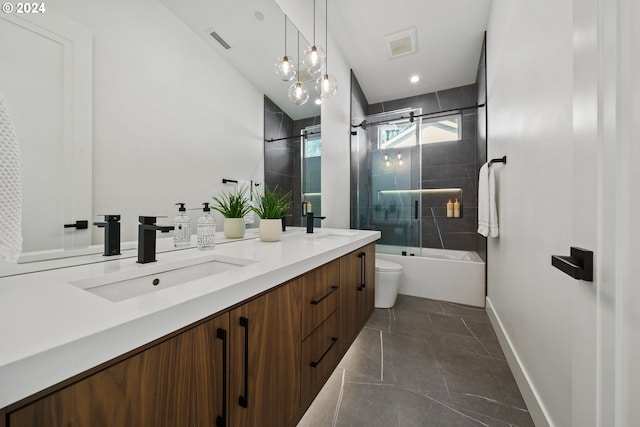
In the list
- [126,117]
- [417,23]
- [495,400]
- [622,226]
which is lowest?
[495,400]

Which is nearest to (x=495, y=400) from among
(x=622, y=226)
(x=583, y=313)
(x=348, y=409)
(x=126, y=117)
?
(x=348, y=409)

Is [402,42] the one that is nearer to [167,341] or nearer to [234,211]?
[234,211]

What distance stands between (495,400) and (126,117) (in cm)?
218

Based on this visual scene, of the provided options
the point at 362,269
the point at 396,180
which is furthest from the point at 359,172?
the point at 362,269

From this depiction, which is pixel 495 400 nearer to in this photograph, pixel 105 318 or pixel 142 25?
pixel 105 318

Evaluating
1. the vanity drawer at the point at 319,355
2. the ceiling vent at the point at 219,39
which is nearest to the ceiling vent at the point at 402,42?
the ceiling vent at the point at 219,39

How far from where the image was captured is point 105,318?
436 mm

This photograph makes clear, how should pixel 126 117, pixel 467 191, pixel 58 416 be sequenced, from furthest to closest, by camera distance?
pixel 467 191 < pixel 126 117 < pixel 58 416

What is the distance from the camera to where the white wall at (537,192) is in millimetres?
914

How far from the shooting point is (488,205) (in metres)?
1.94

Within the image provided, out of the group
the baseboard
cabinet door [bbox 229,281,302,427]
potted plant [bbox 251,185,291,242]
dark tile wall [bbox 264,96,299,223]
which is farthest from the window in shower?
the baseboard

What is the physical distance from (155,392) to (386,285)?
86.9 inches

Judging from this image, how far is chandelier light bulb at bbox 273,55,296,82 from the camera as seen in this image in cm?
166

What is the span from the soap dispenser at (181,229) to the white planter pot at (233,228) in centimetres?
26
